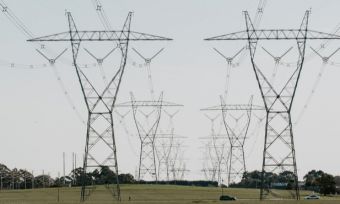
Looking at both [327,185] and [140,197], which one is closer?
[140,197]

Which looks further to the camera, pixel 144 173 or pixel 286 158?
pixel 144 173

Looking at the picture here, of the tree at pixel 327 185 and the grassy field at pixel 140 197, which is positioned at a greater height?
the tree at pixel 327 185

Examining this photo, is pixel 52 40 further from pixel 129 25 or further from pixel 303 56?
pixel 303 56

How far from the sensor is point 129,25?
7431 cm

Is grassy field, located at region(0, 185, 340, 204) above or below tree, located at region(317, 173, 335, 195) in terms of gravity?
below

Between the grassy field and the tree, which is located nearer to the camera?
the grassy field

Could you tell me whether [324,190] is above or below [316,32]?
below

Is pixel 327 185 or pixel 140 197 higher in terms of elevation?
pixel 327 185

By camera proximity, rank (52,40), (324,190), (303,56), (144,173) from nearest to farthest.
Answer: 1. (52,40)
2. (303,56)
3. (144,173)
4. (324,190)

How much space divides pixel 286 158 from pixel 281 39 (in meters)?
13.5

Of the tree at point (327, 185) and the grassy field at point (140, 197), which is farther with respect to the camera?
the tree at point (327, 185)

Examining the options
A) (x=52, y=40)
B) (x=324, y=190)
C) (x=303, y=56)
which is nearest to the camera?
(x=52, y=40)

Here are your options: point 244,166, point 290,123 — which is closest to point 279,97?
point 290,123

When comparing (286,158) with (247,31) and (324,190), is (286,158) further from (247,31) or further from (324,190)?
(324,190)
